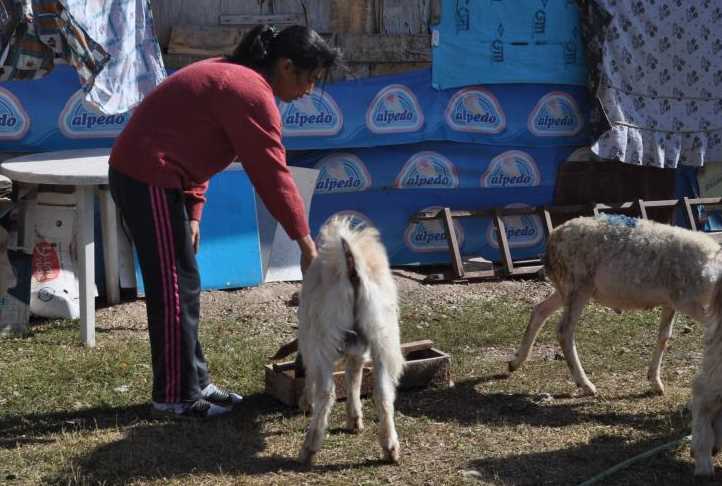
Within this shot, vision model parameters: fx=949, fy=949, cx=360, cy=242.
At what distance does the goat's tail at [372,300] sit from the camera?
4.68 meters

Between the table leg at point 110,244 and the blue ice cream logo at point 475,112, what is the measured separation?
11.9 feet

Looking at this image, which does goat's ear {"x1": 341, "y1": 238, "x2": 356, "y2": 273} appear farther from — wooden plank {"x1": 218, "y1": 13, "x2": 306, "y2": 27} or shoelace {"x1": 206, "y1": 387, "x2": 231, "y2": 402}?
wooden plank {"x1": 218, "y1": 13, "x2": 306, "y2": 27}

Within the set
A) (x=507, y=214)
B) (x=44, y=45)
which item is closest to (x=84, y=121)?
(x=44, y=45)

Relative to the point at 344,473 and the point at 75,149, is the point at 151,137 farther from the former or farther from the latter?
the point at 75,149

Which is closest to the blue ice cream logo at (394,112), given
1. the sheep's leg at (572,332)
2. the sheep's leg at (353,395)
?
the sheep's leg at (572,332)

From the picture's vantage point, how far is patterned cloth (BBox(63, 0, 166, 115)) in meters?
7.53

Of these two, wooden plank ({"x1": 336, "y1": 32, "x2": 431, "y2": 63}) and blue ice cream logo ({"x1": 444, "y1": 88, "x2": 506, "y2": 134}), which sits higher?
wooden plank ({"x1": 336, "y1": 32, "x2": 431, "y2": 63})

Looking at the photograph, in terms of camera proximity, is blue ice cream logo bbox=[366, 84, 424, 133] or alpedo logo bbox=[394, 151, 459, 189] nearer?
blue ice cream logo bbox=[366, 84, 424, 133]

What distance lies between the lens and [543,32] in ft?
33.0

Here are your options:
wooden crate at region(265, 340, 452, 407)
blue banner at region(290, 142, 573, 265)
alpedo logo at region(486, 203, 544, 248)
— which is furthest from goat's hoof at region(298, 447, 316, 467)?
alpedo logo at region(486, 203, 544, 248)

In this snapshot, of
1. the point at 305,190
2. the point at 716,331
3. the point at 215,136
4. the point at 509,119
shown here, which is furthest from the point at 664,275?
the point at 509,119

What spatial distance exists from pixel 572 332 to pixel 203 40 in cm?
445

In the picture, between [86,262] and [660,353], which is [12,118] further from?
[660,353]

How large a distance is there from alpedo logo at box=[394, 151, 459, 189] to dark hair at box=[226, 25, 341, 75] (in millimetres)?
4548
